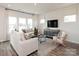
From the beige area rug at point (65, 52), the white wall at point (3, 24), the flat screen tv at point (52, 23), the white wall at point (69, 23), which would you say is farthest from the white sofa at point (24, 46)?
the flat screen tv at point (52, 23)

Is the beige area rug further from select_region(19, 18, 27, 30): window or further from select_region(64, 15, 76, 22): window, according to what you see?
select_region(19, 18, 27, 30): window

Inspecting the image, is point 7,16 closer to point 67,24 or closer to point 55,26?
point 55,26

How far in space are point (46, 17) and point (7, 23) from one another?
2.94m

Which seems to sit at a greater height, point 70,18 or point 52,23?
point 70,18

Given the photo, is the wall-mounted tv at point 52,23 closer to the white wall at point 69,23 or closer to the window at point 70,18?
the white wall at point 69,23

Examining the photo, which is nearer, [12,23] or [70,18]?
[70,18]

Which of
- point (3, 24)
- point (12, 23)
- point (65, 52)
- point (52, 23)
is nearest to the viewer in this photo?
point (65, 52)

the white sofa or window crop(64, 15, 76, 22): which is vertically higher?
window crop(64, 15, 76, 22)

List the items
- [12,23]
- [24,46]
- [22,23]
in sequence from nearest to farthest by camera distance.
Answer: [24,46], [12,23], [22,23]

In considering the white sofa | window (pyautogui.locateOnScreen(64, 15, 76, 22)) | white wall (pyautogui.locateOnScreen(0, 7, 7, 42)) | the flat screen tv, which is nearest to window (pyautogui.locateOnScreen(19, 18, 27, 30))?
white wall (pyautogui.locateOnScreen(0, 7, 7, 42))

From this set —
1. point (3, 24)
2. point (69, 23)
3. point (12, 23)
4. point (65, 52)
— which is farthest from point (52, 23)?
point (3, 24)

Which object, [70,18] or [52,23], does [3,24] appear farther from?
[70,18]

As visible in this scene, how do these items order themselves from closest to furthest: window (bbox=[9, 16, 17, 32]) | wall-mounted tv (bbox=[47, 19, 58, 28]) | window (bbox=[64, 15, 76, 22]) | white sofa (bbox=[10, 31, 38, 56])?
white sofa (bbox=[10, 31, 38, 56]) → window (bbox=[64, 15, 76, 22]) → window (bbox=[9, 16, 17, 32]) → wall-mounted tv (bbox=[47, 19, 58, 28])

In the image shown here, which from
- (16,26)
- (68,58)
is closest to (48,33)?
(16,26)
